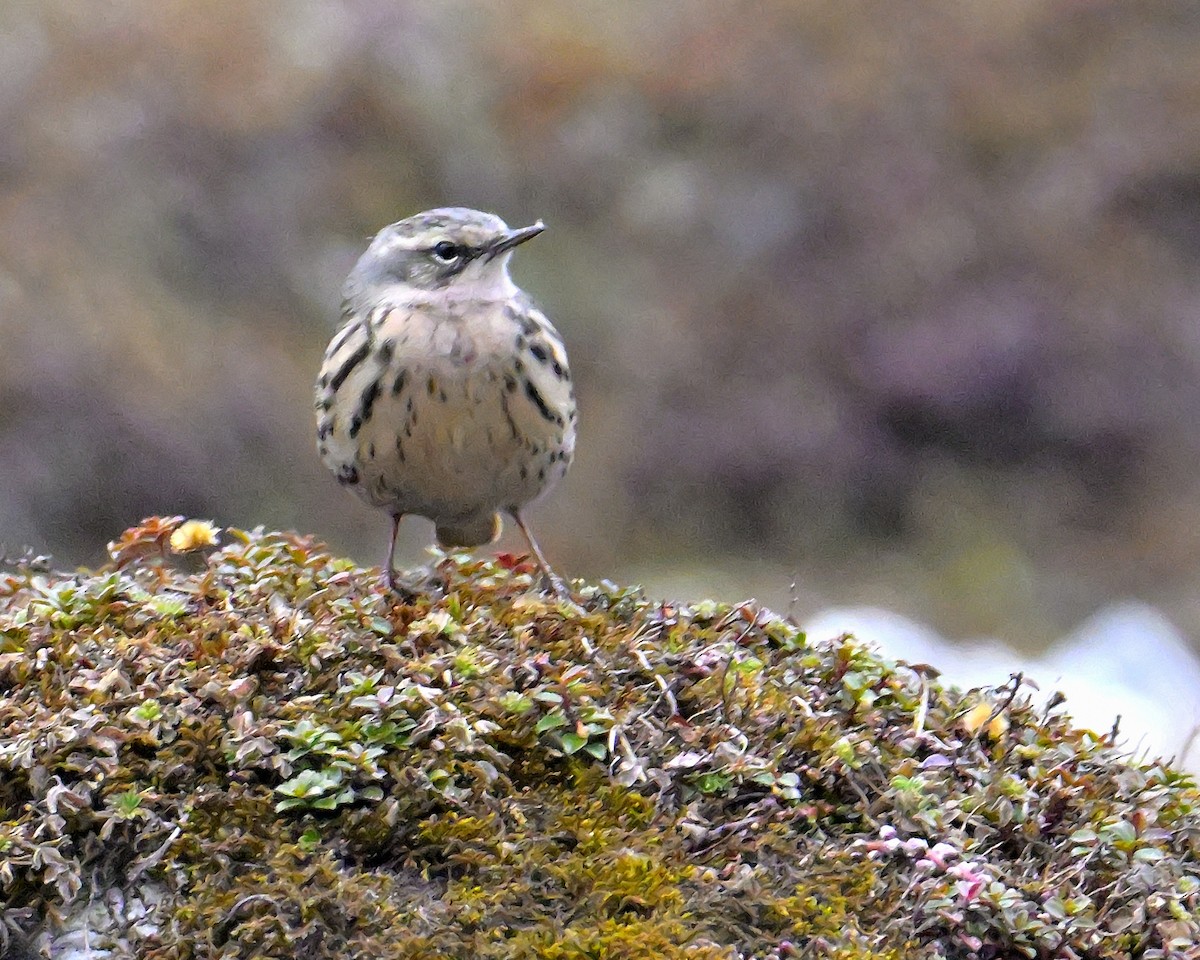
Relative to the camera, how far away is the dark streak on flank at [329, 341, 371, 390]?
13.5 ft

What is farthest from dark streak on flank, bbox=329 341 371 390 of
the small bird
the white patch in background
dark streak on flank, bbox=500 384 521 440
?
the white patch in background

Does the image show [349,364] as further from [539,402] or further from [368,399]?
Answer: [539,402]

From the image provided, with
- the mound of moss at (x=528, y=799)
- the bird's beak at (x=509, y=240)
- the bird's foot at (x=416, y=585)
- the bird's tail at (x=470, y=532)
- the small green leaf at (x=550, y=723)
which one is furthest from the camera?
the bird's tail at (x=470, y=532)

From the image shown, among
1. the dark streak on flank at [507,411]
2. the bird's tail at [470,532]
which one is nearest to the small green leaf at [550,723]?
the dark streak on flank at [507,411]

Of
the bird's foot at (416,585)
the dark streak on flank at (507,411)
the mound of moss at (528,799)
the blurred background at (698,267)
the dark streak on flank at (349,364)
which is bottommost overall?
the mound of moss at (528,799)

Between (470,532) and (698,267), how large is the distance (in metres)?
7.03

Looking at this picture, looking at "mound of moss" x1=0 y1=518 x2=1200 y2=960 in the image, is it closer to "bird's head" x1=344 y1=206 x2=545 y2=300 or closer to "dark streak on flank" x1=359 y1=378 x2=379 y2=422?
"dark streak on flank" x1=359 y1=378 x2=379 y2=422

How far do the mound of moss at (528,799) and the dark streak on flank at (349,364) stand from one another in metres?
1.08

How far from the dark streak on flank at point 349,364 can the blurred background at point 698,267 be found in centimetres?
494

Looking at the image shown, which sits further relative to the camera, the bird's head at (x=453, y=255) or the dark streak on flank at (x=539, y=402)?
the bird's head at (x=453, y=255)

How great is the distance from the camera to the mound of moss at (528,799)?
2373 mm

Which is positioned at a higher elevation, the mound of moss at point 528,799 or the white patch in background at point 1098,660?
the white patch in background at point 1098,660

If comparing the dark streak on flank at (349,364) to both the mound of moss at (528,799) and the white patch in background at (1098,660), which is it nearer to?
the mound of moss at (528,799)

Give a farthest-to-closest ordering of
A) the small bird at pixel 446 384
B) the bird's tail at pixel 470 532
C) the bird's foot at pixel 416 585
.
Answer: the bird's tail at pixel 470 532, the small bird at pixel 446 384, the bird's foot at pixel 416 585
